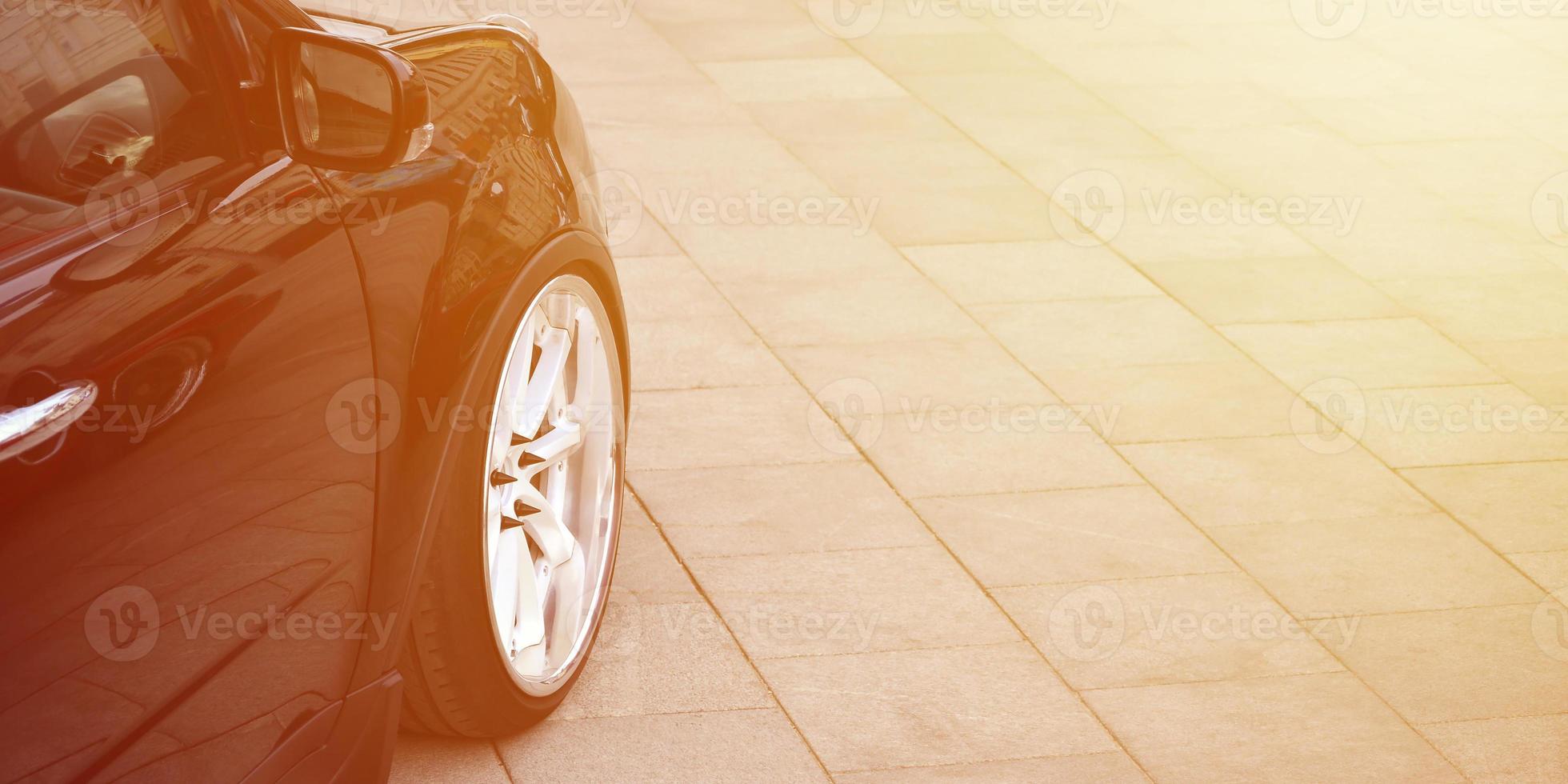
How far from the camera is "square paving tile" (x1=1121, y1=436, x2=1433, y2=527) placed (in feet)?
15.4

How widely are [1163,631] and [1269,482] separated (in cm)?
97

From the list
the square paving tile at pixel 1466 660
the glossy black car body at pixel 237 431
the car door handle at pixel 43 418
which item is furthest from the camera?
the square paving tile at pixel 1466 660

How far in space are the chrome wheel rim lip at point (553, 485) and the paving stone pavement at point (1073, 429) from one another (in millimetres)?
207

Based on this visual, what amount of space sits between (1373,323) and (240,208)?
4706 millimetres

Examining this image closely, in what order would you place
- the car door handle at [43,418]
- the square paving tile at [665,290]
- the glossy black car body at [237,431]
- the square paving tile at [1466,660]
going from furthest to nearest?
the square paving tile at [665,290], the square paving tile at [1466,660], the glossy black car body at [237,431], the car door handle at [43,418]

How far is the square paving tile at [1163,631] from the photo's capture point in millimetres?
3932

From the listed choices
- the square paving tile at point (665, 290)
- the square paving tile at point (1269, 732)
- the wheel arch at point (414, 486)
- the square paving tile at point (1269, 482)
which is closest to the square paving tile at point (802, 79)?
the square paving tile at point (665, 290)

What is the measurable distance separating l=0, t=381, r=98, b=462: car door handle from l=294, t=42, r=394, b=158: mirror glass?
2.07 feet

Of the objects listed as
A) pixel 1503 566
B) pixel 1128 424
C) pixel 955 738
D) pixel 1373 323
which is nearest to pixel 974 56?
pixel 1373 323

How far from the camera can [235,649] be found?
2.36m

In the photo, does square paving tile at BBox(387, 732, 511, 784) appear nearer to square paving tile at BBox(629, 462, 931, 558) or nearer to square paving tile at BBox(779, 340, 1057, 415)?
square paving tile at BBox(629, 462, 931, 558)

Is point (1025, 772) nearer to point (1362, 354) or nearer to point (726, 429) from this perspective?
point (726, 429)

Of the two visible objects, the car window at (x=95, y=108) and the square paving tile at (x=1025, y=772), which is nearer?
the car window at (x=95, y=108)

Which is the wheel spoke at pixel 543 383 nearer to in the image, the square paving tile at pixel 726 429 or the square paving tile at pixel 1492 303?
the square paving tile at pixel 726 429
